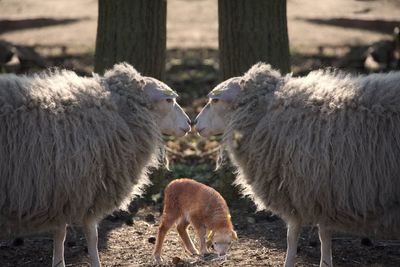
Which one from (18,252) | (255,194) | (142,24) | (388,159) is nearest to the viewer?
(388,159)

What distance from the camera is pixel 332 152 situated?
21.0 feet

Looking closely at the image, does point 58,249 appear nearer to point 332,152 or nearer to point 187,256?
point 187,256

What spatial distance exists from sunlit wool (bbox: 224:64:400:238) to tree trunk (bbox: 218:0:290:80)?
7.53ft

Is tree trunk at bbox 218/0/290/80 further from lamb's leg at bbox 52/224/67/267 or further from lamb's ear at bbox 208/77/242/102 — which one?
lamb's leg at bbox 52/224/67/267

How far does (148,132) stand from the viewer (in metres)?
6.99

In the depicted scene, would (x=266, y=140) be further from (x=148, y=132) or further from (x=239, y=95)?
(x=148, y=132)

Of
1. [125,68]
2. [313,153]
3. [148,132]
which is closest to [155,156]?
[148,132]

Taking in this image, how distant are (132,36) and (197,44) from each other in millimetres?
8855

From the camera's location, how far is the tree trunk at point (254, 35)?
9.05 m

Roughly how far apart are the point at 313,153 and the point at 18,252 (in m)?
2.86

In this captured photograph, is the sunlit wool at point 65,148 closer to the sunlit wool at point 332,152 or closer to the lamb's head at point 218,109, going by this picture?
the lamb's head at point 218,109

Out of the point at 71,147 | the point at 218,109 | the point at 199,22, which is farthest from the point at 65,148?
the point at 199,22

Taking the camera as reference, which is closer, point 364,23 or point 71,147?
point 71,147

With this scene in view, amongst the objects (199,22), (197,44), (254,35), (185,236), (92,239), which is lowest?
(185,236)
